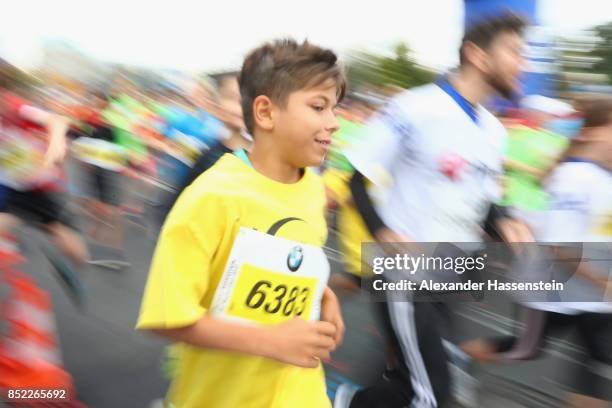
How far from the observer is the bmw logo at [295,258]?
1.52 meters

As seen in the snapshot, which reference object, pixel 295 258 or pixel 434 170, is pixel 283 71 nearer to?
pixel 295 258

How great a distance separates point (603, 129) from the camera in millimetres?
2662

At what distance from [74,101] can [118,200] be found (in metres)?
0.93

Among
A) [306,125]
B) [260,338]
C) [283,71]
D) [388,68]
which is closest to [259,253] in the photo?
[260,338]

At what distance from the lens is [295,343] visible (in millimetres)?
1376

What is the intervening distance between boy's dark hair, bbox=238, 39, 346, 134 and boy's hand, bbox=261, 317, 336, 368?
49 cm

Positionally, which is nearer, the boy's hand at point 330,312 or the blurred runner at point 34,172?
the boy's hand at point 330,312

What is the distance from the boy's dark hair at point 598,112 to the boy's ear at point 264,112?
1.67 metres

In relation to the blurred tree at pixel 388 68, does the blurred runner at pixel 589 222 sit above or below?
below

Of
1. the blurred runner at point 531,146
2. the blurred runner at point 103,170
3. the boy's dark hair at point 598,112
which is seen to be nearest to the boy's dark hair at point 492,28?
the boy's dark hair at point 598,112

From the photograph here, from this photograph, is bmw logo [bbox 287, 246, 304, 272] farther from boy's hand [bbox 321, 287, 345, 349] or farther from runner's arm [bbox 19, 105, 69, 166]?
runner's arm [bbox 19, 105, 69, 166]

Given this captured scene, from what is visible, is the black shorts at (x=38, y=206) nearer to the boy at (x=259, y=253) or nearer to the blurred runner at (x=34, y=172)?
the blurred runner at (x=34, y=172)

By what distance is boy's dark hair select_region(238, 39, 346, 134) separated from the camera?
5.02ft

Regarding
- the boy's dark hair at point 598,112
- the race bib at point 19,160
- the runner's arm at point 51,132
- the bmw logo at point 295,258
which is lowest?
the bmw logo at point 295,258
